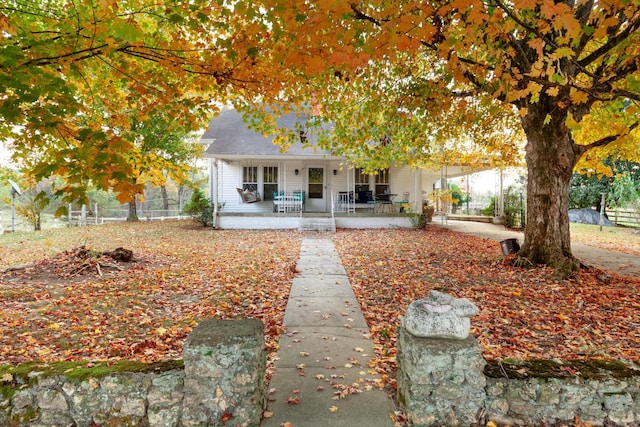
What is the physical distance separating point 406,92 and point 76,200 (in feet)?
21.6

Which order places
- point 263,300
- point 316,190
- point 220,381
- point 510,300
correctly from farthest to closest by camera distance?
point 316,190
point 263,300
point 510,300
point 220,381

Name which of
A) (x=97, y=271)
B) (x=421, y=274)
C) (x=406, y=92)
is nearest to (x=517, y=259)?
(x=421, y=274)

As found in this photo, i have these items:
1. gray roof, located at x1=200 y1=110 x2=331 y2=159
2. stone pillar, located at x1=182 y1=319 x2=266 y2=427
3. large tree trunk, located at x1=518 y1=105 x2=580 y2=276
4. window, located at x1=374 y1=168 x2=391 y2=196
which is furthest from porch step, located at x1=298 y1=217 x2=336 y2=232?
stone pillar, located at x1=182 y1=319 x2=266 y2=427

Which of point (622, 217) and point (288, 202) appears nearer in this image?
point (288, 202)

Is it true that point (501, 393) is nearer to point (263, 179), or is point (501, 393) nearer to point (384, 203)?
point (384, 203)

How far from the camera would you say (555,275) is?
670 cm

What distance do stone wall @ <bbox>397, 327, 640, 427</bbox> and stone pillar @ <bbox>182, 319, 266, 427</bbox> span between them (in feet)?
3.83

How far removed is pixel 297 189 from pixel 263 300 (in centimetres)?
1194

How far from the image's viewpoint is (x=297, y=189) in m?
17.3

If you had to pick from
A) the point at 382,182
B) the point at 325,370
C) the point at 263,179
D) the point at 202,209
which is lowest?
the point at 325,370

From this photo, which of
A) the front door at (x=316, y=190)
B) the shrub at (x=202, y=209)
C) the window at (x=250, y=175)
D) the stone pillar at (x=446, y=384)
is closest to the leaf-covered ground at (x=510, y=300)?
the stone pillar at (x=446, y=384)

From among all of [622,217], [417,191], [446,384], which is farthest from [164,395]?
[622,217]

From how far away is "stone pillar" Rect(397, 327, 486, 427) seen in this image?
2564 millimetres

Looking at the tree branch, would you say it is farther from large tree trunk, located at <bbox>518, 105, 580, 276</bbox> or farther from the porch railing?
the porch railing
